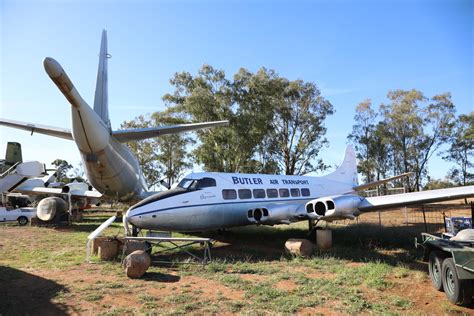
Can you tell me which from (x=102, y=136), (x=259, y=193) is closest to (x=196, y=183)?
(x=259, y=193)

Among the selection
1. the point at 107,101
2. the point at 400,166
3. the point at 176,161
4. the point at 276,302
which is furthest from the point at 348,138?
the point at 276,302

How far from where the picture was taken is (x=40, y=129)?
10984 mm

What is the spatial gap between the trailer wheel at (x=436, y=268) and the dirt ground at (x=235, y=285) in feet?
0.43

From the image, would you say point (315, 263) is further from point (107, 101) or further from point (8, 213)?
point (8, 213)

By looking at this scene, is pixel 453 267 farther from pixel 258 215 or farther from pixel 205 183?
pixel 205 183

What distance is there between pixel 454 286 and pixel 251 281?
3677 millimetres

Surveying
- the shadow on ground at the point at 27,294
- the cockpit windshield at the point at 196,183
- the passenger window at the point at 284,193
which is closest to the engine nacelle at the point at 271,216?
the passenger window at the point at 284,193

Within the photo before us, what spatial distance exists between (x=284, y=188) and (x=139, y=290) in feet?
27.1

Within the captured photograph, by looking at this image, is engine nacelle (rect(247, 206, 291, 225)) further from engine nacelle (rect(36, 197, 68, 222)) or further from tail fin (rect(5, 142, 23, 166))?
tail fin (rect(5, 142, 23, 166))

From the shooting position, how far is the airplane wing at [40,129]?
10586mm

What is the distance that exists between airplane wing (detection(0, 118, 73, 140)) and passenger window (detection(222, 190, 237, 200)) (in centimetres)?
566

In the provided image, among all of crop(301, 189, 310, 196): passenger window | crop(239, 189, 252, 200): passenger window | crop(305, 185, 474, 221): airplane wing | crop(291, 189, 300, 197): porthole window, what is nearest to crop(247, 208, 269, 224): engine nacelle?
crop(239, 189, 252, 200): passenger window

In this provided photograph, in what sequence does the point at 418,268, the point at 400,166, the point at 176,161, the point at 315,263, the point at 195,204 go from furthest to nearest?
the point at 400,166 < the point at 176,161 < the point at 195,204 < the point at 315,263 < the point at 418,268

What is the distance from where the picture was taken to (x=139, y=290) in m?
6.46
